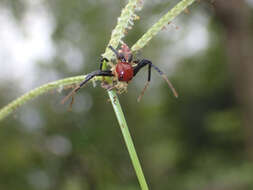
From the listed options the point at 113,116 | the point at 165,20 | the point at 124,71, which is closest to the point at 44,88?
the point at 124,71

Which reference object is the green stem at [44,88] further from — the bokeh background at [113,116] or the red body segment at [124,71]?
the bokeh background at [113,116]

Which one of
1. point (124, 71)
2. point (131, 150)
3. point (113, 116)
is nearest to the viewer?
point (131, 150)

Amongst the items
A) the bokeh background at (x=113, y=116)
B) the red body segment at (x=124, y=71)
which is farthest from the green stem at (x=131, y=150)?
the bokeh background at (x=113, y=116)

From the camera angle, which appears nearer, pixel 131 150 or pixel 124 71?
pixel 131 150

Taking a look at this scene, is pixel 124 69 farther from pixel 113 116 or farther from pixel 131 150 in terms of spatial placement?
pixel 113 116

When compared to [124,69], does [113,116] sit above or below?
above

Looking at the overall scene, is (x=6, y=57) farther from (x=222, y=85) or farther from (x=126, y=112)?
(x=222, y=85)

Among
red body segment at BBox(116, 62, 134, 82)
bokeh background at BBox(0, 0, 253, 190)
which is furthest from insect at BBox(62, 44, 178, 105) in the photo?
bokeh background at BBox(0, 0, 253, 190)
